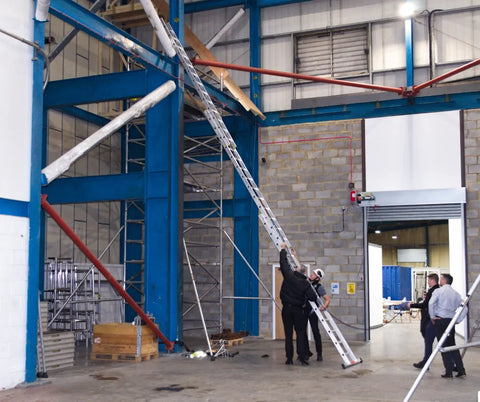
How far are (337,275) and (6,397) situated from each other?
10.3 meters

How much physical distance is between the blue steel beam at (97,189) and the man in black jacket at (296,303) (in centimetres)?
362

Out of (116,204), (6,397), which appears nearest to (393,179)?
(116,204)

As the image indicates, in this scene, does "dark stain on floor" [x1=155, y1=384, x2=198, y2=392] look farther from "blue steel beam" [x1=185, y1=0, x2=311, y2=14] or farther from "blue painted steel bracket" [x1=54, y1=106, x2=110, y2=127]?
"blue steel beam" [x1=185, y1=0, x2=311, y2=14]

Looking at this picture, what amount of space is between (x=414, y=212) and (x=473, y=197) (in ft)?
5.07

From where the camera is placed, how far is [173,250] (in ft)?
46.3

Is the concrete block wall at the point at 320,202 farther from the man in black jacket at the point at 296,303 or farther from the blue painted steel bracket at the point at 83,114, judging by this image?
the blue painted steel bracket at the point at 83,114

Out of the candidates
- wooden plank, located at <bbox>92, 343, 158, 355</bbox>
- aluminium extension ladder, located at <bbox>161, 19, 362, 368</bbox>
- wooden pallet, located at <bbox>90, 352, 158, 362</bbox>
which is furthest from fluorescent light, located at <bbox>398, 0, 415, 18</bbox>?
wooden pallet, located at <bbox>90, 352, 158, 362</bbox>

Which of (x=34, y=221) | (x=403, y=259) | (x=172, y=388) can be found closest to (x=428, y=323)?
(x=172, y=388)

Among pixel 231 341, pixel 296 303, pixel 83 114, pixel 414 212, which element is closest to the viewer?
pixel 296 303

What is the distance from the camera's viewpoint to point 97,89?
48.2ft

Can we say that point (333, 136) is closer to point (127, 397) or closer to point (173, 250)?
point (173, 250)

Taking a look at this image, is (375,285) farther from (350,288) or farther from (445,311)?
(445,311)

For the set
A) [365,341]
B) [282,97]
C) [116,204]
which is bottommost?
[365,341]

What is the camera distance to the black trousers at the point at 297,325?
1245 centimetres
